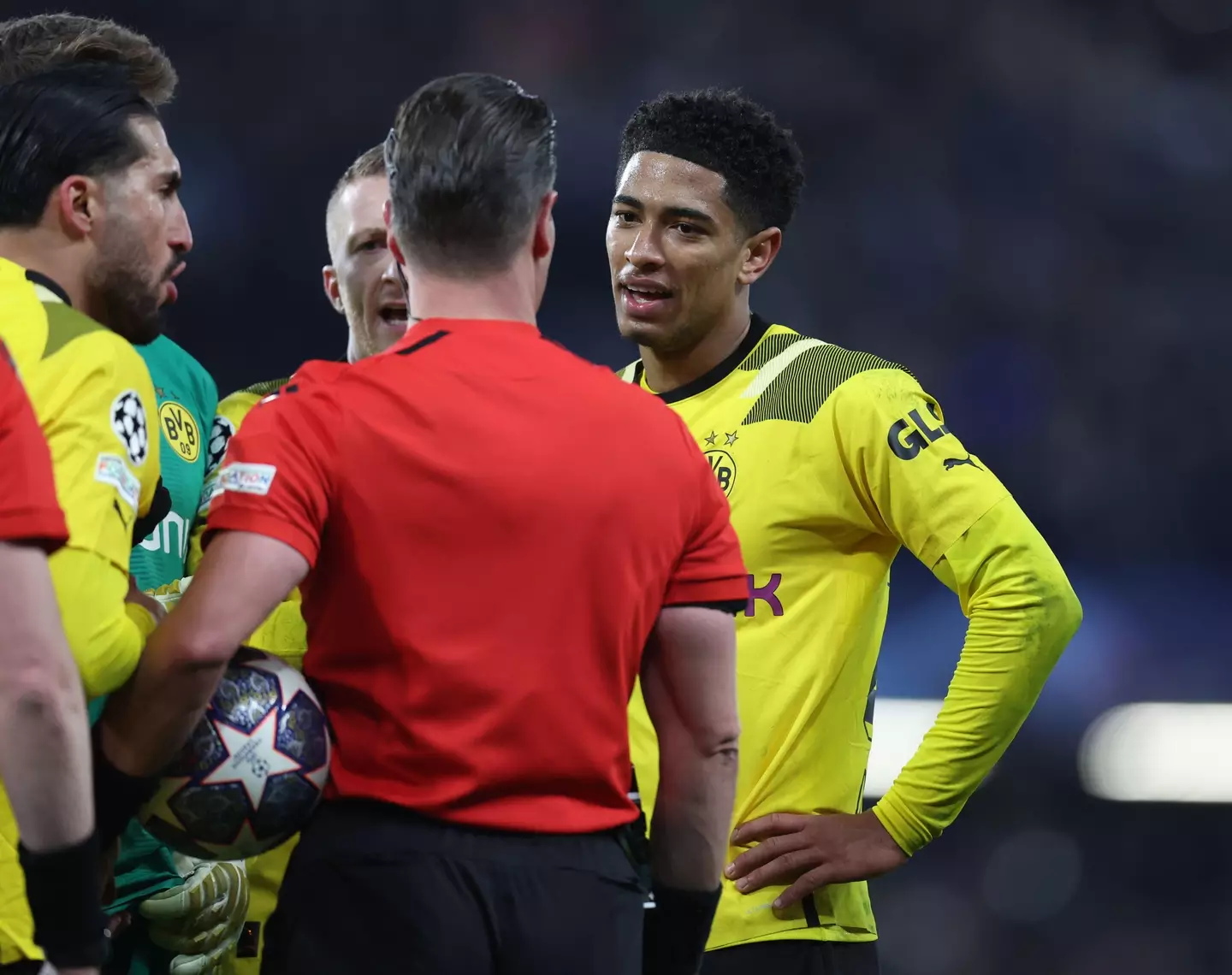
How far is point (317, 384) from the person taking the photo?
5.98ft

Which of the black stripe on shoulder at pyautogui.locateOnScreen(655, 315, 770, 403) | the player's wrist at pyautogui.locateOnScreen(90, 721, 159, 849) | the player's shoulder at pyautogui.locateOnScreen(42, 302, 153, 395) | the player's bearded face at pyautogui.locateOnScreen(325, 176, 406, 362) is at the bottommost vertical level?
the player's wrist at pyautogui.locateOnScreen(90, 721, 159, 849)

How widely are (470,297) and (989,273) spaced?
568cm

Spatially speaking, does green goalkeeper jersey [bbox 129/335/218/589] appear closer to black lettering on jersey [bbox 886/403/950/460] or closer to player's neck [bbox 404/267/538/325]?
player's neck [bbox 404/267/538/325]

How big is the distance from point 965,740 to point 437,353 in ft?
4.90

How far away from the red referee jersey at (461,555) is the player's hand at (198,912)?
3.42 feet

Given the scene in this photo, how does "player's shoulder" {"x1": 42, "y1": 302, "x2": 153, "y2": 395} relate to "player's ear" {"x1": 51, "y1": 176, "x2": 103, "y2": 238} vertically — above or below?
below

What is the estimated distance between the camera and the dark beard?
215cm

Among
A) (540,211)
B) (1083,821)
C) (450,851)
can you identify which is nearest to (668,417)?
(540,211)

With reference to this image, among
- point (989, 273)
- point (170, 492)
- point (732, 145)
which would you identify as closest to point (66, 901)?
point (170, 492)

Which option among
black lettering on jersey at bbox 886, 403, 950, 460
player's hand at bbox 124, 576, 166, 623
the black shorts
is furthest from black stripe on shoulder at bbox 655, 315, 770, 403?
player's hand at bbox 124, 576, 166, 623

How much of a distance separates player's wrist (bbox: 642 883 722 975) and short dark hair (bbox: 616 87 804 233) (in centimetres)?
163

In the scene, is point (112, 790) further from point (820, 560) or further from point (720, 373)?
point (720, 373)

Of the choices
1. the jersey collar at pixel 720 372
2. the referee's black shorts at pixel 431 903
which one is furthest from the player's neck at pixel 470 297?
the jersey collar at pixel 720 372

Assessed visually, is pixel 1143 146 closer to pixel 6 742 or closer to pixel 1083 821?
pixel 1083 821
